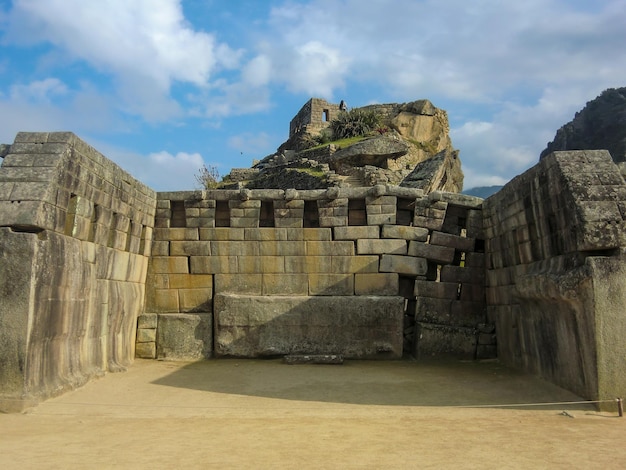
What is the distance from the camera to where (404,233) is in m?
10.7

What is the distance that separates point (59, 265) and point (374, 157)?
2006 centimetres

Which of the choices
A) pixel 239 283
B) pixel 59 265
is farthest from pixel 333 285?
pixel 59 265

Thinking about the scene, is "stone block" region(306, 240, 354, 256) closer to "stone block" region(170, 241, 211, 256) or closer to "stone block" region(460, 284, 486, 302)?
"stone block" region(170, 241, 211, 256)

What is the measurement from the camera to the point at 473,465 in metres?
4.60

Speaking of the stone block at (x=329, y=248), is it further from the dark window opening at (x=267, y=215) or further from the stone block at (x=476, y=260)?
the stone block at (x=476, y=260)

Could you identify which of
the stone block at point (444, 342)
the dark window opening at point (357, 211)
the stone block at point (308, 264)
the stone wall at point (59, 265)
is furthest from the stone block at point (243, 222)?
the stone block at point (444, 342)

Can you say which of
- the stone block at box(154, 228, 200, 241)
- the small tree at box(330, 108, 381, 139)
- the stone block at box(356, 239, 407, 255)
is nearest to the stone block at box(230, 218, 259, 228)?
the stone block at box(154, 228, 200, 241)

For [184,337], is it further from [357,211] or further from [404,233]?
[404,233]

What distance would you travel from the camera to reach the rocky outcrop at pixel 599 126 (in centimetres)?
3122

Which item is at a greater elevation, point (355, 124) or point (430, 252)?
point (355, 124)

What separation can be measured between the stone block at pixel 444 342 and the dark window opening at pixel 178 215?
5201mm

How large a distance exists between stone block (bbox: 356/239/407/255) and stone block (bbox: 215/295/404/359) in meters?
0.95

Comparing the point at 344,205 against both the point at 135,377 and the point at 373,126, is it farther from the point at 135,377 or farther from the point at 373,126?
the point at 373,126

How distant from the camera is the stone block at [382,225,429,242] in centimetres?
1072
